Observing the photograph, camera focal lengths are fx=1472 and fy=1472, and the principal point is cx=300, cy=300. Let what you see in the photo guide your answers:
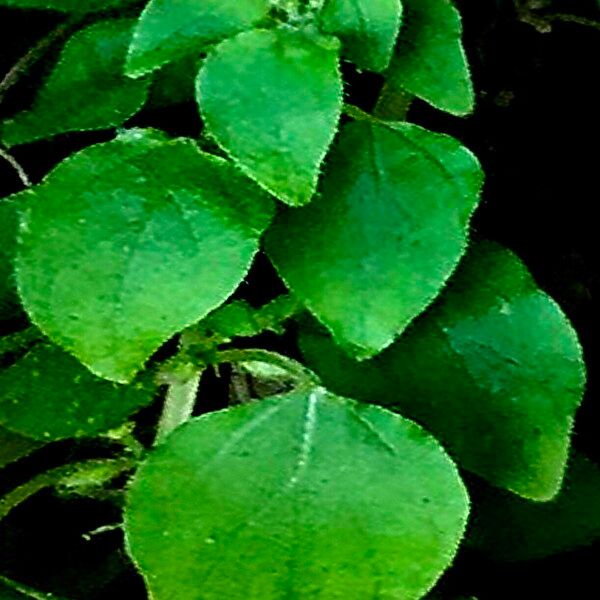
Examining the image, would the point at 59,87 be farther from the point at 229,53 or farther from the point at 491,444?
the point at 491,444

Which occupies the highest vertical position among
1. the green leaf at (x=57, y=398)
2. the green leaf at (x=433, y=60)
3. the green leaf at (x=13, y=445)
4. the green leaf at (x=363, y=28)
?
the green leaf at (x=363, y=28)

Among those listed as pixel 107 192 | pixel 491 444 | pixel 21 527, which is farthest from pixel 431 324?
→ pixel 21 527

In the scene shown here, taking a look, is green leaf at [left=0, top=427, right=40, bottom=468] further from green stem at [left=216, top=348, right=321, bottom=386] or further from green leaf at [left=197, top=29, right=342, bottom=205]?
green leaf at [left=197, top=29, right=342, bottom=205]

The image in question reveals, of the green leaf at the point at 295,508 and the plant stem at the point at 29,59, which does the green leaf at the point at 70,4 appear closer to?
the plant stem at the point at 29,59

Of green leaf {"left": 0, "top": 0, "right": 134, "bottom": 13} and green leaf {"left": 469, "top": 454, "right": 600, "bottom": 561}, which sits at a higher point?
green leaf {"left": 0, "top": 0, "right": 134, "bottom": 13}

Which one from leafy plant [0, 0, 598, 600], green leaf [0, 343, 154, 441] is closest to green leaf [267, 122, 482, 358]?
leafy plant [0, 0, 598, 600]

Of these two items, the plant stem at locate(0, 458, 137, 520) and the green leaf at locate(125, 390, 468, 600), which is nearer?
the green leaf at locate(125, 390, 468, 600)

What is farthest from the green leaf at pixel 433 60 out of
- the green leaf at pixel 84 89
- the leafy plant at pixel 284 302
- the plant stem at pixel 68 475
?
the plant stem at pixel 68 475
